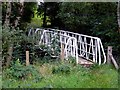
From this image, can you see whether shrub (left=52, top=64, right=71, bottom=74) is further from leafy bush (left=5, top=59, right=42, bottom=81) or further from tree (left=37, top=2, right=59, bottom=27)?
tree (left=37, top=2, right=59, bottom=27)

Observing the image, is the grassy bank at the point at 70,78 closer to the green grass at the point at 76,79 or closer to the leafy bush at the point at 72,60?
the green grass at the point at 76,79

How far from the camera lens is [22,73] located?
7.79 meters

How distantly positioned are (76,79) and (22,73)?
1386 mm

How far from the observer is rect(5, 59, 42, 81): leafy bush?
7.71m

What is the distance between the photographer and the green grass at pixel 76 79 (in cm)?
699

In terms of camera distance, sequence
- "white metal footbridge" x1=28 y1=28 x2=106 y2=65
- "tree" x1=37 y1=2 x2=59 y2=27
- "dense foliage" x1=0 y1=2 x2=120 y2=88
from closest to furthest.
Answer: "dense foliage" x1=0 y1=2 x2=120 y2=88, "white metal footbridge" x1=28 y1=28 x2=106 y2=65, "tree" x1=37 y1=2 x2=59 y2=27

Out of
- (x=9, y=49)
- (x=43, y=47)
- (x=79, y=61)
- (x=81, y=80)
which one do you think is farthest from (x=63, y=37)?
(x=81, y=80)

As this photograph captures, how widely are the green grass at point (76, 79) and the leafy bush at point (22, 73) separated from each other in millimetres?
183

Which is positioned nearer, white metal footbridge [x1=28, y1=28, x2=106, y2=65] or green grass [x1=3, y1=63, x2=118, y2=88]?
green grass [x1=3, y1=63, x2=118, y2=88]

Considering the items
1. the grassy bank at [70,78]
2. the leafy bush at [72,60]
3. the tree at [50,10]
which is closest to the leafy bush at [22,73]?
the grassy bank at [70,78]

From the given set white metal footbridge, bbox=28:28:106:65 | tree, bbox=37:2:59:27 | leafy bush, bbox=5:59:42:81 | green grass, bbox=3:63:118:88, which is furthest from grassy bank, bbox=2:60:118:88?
tree, bbox=37:2:59:27

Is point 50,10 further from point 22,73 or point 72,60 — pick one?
point 22,73

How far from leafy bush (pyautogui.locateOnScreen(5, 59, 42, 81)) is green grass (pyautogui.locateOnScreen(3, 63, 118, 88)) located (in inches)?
7.2

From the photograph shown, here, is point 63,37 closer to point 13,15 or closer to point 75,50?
point 75,50
